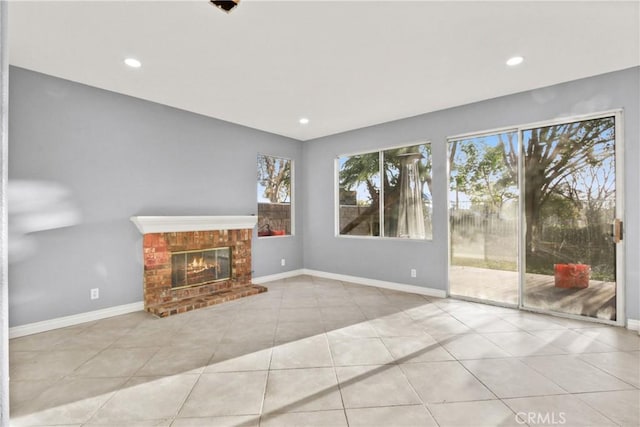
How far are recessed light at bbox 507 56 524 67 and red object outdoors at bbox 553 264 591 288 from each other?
232cm

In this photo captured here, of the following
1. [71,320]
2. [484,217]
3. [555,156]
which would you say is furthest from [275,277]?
[555,156]

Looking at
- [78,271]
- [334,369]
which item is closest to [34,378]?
[78,271]

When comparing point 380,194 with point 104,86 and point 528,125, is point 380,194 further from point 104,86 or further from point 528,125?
point 104,86

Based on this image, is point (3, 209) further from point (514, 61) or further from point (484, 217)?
point (484, 217)

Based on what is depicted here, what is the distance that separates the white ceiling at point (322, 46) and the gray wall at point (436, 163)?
212 millimetres

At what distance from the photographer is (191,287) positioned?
418 centimetres

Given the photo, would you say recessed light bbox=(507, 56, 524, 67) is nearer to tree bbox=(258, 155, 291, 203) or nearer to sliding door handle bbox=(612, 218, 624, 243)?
sliding door handle bbox=(612, 218, 624, 243)

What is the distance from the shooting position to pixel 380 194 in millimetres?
5066

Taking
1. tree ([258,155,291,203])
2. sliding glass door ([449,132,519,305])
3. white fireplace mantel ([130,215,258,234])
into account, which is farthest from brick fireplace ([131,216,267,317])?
sliding glass door ([449,132,519,305])

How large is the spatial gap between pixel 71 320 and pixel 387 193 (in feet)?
14.6

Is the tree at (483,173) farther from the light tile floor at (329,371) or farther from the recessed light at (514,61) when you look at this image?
the light tile floor at (329,371)

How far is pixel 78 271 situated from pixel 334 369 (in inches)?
118

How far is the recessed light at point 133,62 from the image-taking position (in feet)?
9.38

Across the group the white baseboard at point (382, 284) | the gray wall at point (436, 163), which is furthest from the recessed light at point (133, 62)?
the white baseboard at point (382, 284)
